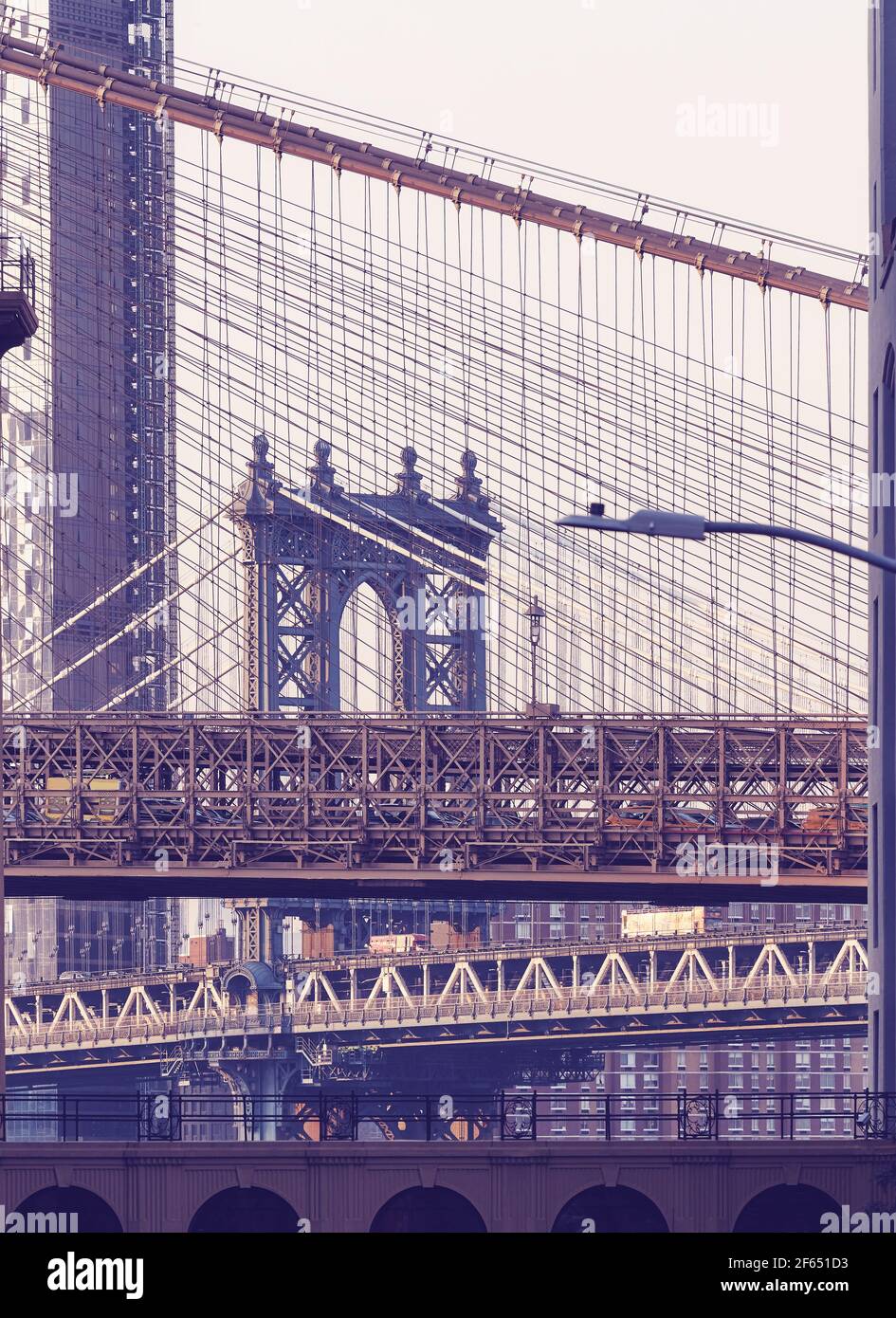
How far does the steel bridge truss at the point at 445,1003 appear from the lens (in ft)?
389

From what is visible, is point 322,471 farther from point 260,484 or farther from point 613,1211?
point 613,1211

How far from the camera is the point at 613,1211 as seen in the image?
1549 inches

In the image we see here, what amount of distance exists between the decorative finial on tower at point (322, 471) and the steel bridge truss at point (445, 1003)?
41031 millimetres

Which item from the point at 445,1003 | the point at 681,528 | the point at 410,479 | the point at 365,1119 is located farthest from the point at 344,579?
the point at 681,528

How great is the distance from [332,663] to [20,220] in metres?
55.0

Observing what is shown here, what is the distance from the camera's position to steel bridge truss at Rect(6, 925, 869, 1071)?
11856 cm

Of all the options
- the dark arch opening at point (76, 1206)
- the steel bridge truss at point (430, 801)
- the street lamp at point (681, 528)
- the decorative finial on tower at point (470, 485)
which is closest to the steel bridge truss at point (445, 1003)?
the decorative finial on tower at point (470, 485)

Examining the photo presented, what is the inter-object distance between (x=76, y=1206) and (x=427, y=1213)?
206 inches

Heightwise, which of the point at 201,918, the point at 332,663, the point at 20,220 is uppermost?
the point at 20,220

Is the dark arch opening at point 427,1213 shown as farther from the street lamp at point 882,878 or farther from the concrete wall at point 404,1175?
the street lamp at point 882,878

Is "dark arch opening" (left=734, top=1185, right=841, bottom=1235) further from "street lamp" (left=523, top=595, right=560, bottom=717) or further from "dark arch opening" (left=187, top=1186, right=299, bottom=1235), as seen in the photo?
"street lamp" (left=523, top=595, right=560, bottom=717)

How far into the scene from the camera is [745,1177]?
39125 millimetres
